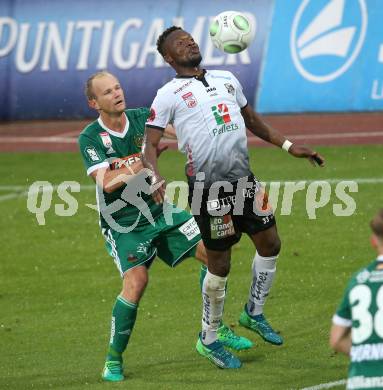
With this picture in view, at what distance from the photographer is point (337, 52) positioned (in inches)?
901

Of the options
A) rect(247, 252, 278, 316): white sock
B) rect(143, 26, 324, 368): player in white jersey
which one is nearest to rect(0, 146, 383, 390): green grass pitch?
rect(247, 252, 278, 316): white sock

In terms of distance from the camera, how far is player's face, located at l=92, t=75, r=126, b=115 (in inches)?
366

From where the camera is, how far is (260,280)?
31.6ft

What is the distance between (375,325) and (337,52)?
684 inches

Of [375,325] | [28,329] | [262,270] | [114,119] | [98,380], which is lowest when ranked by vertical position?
[28,329]

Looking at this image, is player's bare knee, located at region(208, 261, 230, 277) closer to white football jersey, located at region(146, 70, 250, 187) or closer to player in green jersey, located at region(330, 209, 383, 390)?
white football jersey, located at region(146, 70, 250, 187)

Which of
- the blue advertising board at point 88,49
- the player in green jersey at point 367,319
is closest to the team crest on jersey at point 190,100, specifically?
the player in green jersey at point 367,319

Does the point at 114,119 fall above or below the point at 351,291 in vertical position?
below

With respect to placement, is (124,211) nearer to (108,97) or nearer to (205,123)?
(108,97)

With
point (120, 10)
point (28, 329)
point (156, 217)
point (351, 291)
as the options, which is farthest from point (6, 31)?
point (351, 291)

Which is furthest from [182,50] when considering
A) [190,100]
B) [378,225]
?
[378,225]

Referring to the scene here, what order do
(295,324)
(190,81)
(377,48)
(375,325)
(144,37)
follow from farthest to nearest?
(144,37)
(377,48)
(295,324)
(190,81)
(375,325)

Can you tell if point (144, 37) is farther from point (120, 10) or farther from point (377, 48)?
point (377, 48)

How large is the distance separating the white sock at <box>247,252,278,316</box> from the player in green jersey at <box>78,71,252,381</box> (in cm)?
31
